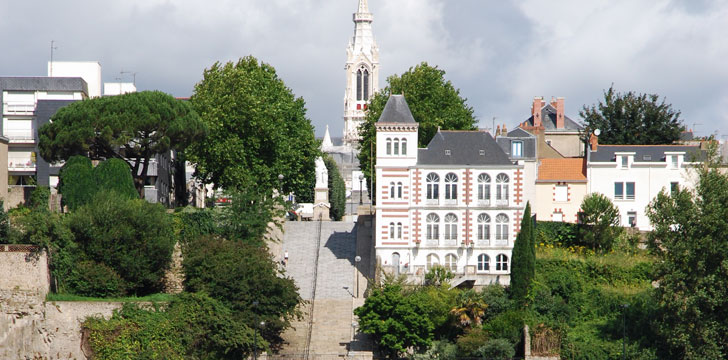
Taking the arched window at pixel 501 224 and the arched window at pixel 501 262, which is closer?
the arched window at pixel 501 262

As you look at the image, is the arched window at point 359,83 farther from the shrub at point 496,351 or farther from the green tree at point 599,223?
the shrub at point 496,351

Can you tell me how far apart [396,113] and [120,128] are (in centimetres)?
1604

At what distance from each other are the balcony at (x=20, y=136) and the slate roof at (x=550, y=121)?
126ft

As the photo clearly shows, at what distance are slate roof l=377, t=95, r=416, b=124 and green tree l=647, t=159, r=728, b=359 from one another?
1691cm

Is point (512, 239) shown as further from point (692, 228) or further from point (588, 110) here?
point (588, 110)

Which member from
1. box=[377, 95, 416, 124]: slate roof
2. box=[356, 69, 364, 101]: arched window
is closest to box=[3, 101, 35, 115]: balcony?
box=[377, 95, 416, 124]: slate roof

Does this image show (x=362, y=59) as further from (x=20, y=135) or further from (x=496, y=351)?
(x=496, y=351)

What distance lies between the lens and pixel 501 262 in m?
74.8

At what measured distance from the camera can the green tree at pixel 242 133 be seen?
8838 centimetres

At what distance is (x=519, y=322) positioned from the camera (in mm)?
67375

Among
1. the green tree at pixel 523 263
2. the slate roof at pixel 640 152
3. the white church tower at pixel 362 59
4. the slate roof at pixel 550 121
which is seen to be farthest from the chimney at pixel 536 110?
the white church tower at pixel 362 59

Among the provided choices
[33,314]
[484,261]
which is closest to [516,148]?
[484,261]

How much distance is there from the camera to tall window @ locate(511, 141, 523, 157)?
82119 mm

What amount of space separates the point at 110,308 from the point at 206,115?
24.4m
